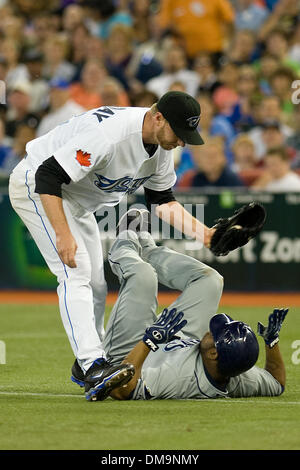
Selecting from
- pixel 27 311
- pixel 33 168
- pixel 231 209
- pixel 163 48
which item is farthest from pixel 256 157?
pixel 33 168

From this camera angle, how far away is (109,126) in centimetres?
640

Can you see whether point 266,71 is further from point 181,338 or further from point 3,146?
point 181,338

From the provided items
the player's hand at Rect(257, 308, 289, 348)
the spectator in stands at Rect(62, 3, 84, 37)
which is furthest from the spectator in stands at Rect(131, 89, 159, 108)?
the player's hand at Rect(257, 308, 289, 348)

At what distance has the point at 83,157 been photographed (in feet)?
20.5

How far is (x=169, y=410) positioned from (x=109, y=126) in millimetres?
1880

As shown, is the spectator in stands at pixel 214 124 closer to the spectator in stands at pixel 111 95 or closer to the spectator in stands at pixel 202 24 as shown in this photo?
the spectator in stands at pixel 111 95

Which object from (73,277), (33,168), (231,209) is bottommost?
(231,209)

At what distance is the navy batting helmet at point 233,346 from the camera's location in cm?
605

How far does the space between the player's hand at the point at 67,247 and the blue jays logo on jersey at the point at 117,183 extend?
0.54 m

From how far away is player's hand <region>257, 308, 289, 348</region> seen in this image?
6.41 meters

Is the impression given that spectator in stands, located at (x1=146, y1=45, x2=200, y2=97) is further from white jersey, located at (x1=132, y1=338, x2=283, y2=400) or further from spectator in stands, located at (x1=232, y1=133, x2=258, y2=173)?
white jersey, located at (x1=132, y1=338, x2=283, y2=400)

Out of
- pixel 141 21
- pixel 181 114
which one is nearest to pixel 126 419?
pixel 181 114

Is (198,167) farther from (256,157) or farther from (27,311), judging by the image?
(27,311)

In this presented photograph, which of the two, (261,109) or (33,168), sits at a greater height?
(33,168)
